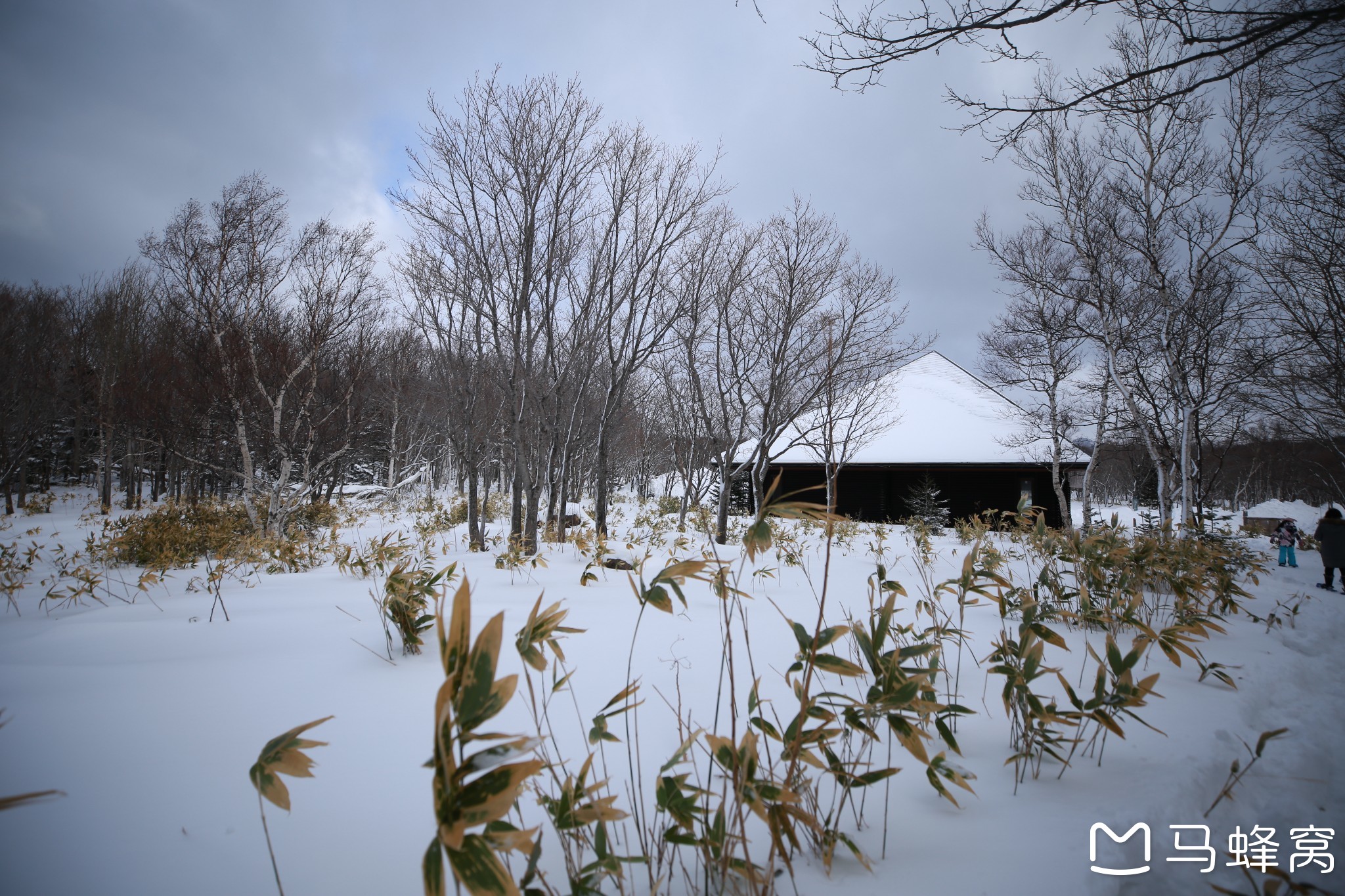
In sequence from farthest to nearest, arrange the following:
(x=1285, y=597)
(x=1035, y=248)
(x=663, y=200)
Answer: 1. (x=1035, y=248)
2. (x=663, y=200)
3. (x=1285, y=597)

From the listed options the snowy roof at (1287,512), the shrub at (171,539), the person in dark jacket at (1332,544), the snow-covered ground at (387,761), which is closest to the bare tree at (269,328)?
the shrub at (171,539)

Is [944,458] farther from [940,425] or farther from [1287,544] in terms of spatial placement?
[1287,544]

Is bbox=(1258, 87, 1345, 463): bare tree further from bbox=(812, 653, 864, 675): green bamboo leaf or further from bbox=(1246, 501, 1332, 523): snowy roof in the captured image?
bbox=(1246, 501, 1332, 523): snowy roof

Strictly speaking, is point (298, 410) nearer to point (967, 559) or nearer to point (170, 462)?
point (967, 559)

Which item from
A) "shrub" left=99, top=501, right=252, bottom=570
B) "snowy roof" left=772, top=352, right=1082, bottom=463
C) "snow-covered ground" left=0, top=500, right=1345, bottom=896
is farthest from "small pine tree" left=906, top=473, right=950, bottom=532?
"shrub" left=99, top=501, right=252, bottom=570

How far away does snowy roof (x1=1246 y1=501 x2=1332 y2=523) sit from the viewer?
2034cm

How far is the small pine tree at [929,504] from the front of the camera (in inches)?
487

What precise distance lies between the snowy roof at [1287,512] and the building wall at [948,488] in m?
12.5

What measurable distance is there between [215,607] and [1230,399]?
15.3 m

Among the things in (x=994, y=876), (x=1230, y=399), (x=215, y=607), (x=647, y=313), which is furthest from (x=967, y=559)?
(x=1230, y=399)

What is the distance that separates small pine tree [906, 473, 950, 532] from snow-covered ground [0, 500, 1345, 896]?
10.0 meters

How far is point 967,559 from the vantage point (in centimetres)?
191

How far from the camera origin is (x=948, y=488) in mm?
16734

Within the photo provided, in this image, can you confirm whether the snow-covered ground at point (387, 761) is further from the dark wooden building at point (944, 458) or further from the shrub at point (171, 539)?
the dark wooden building at point (944, 458)
